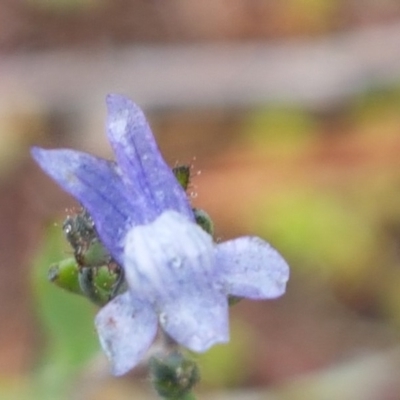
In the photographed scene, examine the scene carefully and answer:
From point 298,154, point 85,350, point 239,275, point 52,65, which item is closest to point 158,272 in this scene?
point 239,275

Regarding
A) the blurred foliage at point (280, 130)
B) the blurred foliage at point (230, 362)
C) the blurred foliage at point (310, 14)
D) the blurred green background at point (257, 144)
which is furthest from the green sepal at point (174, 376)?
the blurred foliage at point (310, 14)

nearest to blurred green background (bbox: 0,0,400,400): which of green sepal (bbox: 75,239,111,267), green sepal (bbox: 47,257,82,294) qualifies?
green sepal (bbox: 47,257,82,294)

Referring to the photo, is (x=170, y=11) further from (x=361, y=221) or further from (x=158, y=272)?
(x=158, y=272)

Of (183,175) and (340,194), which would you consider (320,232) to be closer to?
(340,194)

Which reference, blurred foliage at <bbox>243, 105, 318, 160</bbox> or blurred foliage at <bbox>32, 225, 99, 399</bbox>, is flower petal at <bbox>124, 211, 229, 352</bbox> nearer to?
blurred foliage at <bbox>32, 225, 99, 399</bbox>

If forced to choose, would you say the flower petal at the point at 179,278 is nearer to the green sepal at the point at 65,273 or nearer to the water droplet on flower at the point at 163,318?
the water droplet on flower at the point at 163,318

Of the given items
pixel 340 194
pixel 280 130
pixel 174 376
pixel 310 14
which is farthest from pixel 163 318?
pixel 310 14
